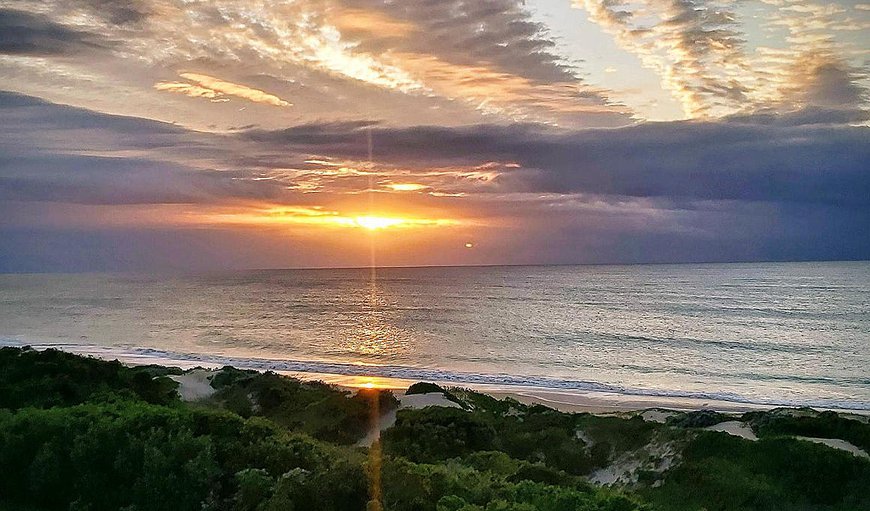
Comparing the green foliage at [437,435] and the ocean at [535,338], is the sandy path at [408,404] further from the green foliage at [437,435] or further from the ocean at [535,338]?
the ocean at [535,338]

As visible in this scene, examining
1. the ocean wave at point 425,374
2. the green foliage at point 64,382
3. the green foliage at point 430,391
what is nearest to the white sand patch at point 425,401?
the green foliage at point 430,391

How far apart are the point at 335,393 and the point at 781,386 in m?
28.9

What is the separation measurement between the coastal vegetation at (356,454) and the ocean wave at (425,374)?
8.61 m

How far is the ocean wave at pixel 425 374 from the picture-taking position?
35000 mm

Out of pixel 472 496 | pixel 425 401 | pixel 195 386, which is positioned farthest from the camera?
pixel 195 386

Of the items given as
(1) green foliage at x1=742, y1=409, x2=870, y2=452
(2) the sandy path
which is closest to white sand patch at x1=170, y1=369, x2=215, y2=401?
(2) the sandy path

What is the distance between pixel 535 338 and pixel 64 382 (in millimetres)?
48469

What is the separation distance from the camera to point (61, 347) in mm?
55500

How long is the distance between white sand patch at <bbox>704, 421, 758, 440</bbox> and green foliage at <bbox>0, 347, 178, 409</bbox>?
18003mm

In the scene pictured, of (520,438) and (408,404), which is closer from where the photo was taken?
(520,438)

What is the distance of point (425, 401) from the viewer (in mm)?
24906

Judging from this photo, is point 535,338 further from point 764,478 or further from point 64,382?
point 64,382

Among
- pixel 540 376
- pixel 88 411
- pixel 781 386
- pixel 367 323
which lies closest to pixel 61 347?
pixel 367 323

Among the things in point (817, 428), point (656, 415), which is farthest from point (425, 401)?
point (817, 428)
